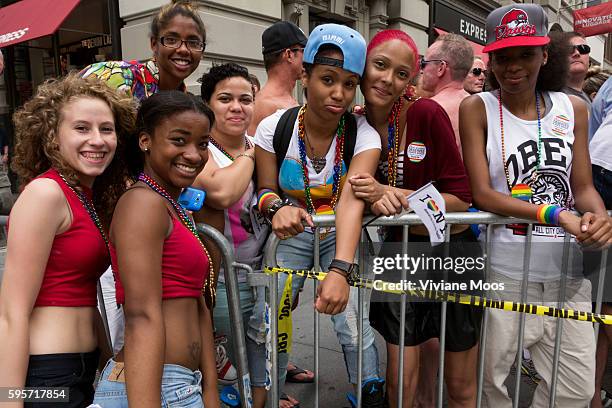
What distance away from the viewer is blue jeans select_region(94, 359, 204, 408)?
154 cm

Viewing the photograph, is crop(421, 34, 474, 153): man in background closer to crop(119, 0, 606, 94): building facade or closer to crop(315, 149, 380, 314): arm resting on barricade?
crop(315, 149, 380, 314): arm resting on barricade

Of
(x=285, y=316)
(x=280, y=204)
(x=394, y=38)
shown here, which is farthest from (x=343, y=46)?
(x=285, y=316)

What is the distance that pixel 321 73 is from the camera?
6.53 feet

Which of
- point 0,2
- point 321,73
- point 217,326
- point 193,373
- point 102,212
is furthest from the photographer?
point 0,2

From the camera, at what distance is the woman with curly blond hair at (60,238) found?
A: 57.1 inches

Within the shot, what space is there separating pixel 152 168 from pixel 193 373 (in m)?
0.79

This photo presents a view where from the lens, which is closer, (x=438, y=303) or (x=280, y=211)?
(x=280, y=211)

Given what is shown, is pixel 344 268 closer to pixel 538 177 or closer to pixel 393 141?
pixel 393 141

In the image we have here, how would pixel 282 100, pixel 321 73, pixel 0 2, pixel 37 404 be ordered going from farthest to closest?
pixel 0 2
pixel 282 100
pixel 321 73
pixel 37 404

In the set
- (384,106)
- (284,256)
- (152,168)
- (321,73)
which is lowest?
(284,256)

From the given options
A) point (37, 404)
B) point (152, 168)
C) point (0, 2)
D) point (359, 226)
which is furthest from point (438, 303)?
→ point (0, 2)

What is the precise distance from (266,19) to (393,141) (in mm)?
5947

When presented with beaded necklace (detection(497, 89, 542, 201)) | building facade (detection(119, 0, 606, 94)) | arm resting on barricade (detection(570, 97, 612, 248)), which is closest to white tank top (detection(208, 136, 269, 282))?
beaded necklace (detection(497, 89, 542, 201))

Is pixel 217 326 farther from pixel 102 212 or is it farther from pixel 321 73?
pixel 321 73
